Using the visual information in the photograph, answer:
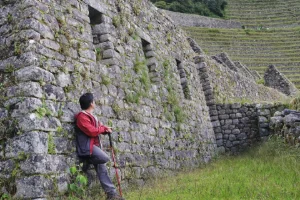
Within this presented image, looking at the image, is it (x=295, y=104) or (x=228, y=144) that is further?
(x=228, y=144)

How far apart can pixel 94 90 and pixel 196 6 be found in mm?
45639

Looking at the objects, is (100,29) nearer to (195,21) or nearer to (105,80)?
(105,80)

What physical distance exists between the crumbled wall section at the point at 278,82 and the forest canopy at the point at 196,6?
23.9m

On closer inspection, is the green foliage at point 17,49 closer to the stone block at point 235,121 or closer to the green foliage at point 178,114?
the green foliage at point 178,114

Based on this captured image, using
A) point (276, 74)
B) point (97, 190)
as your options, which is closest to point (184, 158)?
point (97, 190)

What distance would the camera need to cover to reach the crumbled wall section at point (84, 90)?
15.6 feet

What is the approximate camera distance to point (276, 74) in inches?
1000

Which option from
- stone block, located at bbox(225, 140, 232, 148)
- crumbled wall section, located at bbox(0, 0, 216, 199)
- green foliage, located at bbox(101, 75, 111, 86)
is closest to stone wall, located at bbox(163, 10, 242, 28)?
stone block, located at bbox(225, 140, 232, 148)

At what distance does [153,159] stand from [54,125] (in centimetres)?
312

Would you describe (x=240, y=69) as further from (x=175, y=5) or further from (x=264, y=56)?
(x=175, y=5)

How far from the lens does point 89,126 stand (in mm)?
5297

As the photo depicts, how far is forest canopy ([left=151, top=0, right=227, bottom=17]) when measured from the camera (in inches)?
1868

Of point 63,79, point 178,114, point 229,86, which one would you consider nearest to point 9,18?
point 63,79

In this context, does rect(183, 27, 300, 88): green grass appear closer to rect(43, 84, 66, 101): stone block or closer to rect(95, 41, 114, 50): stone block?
rect(95, 41, 114, 50): stone block
